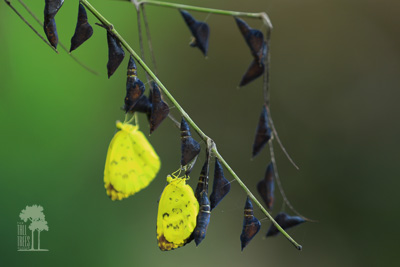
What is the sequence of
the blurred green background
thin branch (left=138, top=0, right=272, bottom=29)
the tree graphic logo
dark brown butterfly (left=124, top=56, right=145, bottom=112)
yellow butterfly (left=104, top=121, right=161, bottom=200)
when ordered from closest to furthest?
Result: thin branch (left=138, top=0, right=272, bottom=29)
dark brown butterfly (left=124, top=56, right=145, bottom=112)
yellow butterfly (left=104, top=121, right=161, bottom=200)
the tree graphic logo
the blurred green background

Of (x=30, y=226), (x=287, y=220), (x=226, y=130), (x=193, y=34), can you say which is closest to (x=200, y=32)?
(x=193, y=34)

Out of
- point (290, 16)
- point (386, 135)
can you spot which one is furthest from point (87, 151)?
Answer: point (386, 135)

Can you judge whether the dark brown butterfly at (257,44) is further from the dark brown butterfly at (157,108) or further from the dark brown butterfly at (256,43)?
the dark brown butterfly at (157,108)

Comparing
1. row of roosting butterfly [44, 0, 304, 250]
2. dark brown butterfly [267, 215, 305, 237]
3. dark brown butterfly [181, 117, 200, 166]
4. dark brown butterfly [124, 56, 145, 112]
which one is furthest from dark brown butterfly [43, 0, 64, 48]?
dark brown butterfly [267, 215, 305, 237]

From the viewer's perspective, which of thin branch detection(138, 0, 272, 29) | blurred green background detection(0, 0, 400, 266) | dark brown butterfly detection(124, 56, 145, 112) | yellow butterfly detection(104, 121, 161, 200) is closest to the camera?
thin branch detection(138, 0, 272, 29)

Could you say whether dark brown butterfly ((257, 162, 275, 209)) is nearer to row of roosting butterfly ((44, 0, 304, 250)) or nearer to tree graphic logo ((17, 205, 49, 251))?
row of roosting butterfly ((44, 0, 304, 250))

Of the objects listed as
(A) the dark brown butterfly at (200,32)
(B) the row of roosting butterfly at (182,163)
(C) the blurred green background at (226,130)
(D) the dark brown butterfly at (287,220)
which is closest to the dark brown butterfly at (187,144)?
(B) the row of roosting butterfly at (182,163)
